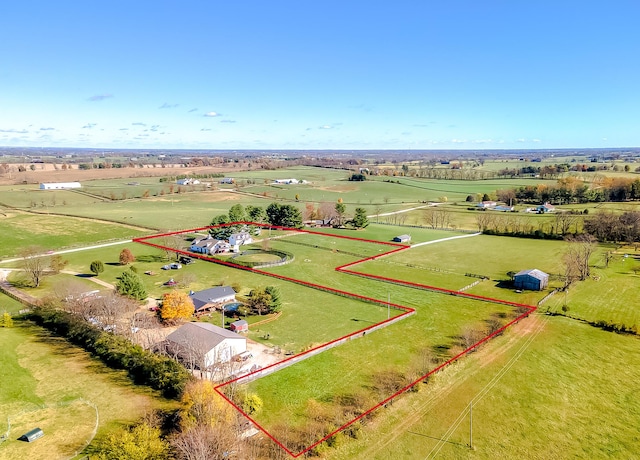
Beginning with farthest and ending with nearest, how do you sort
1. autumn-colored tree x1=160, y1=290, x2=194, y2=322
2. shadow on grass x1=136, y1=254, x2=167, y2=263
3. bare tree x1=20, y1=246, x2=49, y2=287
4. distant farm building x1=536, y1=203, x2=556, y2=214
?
distant farm building x1=536, y1=203, x2=556, y2=214 < shadow on grass x1=136, y1=254, x2=167, y2=263 < bare tree x1=20, y1=246, x2=49, y2=287 < autumn-colored tree x1=160, y1=290, x2=194, y2=322

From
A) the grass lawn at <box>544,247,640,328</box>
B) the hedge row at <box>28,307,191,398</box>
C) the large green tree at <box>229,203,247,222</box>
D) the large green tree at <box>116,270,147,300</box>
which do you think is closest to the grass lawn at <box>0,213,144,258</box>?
the large green tree at <box>229,203,247,222</box>

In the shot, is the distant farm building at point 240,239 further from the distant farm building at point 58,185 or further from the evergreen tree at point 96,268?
the distant farm building at point 58,185

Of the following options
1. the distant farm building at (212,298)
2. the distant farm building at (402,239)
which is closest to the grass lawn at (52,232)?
the distant farm building at (212,298)

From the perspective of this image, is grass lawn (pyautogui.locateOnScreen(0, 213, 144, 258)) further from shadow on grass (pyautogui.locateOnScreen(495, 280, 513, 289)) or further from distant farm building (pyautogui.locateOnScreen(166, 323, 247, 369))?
shadow on grass (pyautogui.locateOnScreen(495, 280, 513, 289))

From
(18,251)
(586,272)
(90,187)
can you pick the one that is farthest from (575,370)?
(90,187)

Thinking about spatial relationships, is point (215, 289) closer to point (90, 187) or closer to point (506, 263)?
point (506, 263)

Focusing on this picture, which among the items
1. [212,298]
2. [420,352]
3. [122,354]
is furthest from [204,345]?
[420,352]
